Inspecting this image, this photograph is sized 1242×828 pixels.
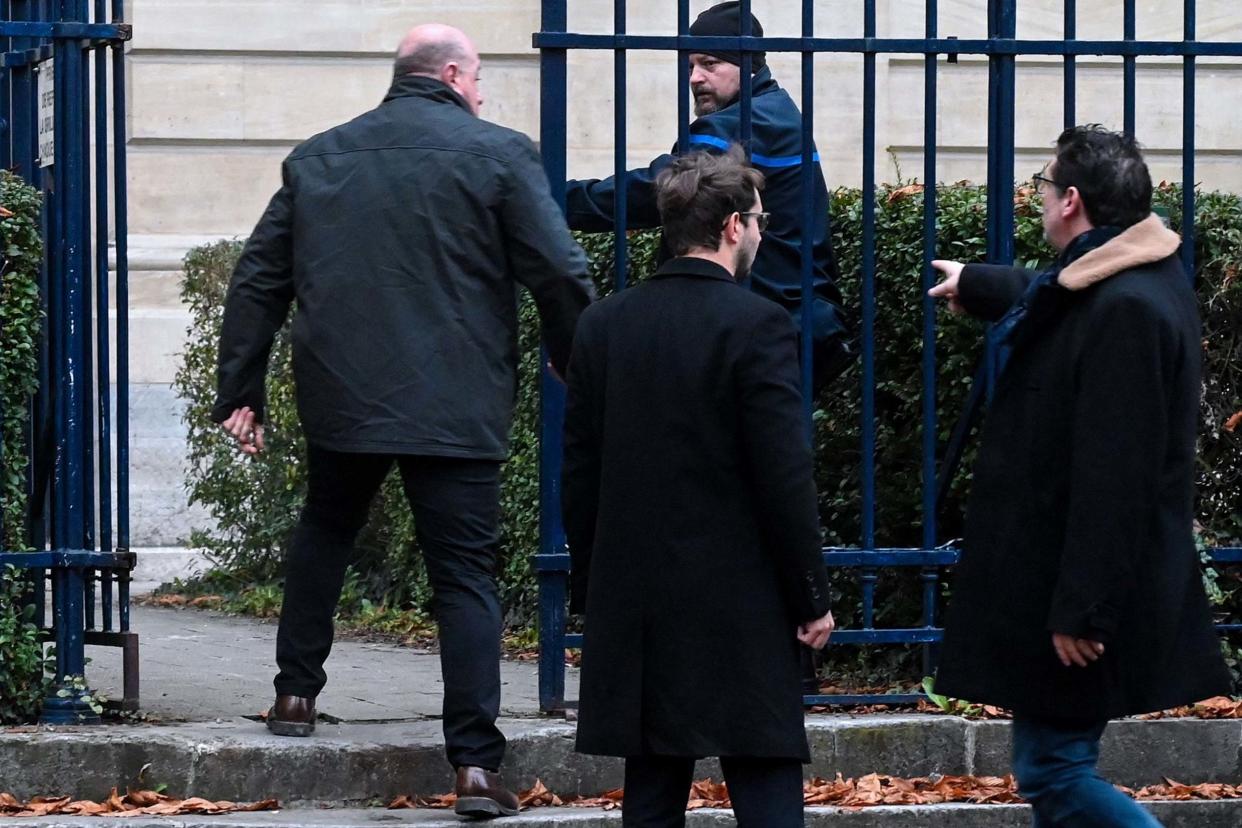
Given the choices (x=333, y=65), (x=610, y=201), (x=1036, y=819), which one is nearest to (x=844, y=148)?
(x=333, y=65)

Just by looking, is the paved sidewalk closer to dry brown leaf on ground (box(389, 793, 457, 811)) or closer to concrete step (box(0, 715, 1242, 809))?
concrete step (box(0, 715, 1242, 809))

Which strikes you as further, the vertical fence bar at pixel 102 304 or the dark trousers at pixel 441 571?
the vertical fence bar at pixel 102 304

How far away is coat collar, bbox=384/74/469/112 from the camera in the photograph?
4.90 meters

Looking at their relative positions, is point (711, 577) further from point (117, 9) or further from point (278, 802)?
point (117, 9)

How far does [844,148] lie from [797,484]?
7496mm

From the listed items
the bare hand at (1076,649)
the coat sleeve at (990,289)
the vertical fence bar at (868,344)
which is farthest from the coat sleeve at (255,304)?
the bare hand at (1076,649)

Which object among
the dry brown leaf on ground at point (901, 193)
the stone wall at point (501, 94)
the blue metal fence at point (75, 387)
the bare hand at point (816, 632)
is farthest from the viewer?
the stone wall at point (501, 94)

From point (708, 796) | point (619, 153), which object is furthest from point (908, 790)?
point (619, 153)

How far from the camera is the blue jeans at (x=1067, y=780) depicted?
12.5 ft

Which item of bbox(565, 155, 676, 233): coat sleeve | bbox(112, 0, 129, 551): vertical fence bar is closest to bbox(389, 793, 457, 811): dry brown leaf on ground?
bbox(112, 0, 129, 551): vertical fence bar

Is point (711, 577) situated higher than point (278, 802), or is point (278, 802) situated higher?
point (711, 577)

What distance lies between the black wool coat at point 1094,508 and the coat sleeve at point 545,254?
1143mm

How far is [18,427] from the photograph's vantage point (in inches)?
205

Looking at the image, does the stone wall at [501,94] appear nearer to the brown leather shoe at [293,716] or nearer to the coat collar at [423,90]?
the brown leather shoe at [293,716]
